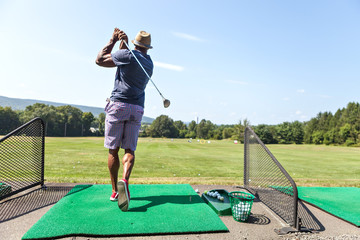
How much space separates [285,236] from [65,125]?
91015 mm

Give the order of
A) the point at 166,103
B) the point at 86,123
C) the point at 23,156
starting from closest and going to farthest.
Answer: the point at 166,103
the point at 23,156
the point at 86,123

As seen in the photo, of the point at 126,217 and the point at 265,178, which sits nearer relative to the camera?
the point at 126,217

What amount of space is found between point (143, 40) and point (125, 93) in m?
0.83

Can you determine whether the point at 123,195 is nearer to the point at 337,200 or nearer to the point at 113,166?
the point at 113,166

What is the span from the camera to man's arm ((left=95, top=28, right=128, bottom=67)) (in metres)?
3.59

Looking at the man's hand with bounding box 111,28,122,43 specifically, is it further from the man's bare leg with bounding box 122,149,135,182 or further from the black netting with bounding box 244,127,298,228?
the black netting with bounding box 244,127,298,228

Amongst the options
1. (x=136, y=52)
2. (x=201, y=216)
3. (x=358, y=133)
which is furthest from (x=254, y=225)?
(x=358, y=133)

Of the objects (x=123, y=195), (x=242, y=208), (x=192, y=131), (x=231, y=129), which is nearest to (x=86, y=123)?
(x=192, y=131)

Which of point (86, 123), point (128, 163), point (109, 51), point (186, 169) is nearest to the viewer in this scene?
point (128, 163)

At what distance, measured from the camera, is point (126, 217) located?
2.90m

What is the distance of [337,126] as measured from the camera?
7306 centimetres

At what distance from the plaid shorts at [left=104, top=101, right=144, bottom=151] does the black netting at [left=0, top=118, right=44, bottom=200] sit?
1.32 m

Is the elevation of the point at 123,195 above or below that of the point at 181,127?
below

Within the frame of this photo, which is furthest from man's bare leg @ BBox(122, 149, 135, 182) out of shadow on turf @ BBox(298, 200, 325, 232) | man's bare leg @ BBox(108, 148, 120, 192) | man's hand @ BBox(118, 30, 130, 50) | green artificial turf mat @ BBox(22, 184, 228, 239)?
shadow on turf @ BBox(298, 200, 325, 232)
